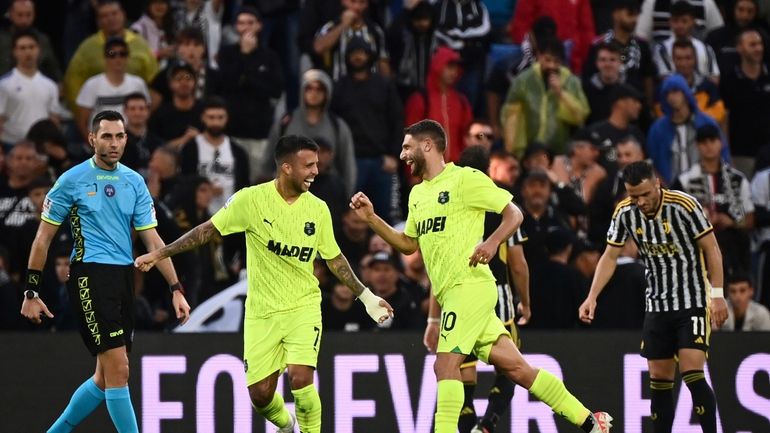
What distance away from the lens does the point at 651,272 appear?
12117 millimetres

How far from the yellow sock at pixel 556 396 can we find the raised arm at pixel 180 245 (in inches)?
97.9

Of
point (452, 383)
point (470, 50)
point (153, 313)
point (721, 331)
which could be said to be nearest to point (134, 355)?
point (153, 313)

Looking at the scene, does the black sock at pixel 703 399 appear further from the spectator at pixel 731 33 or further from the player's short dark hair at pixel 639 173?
the spectator at pixel 731 33

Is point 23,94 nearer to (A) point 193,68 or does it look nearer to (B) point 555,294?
(A) point 193,68

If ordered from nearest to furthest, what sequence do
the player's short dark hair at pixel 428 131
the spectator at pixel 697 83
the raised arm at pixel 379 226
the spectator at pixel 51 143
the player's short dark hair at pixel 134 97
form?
the raised arm at pixel 379 226 → the player's short dark hair at pixel 428 131 → the spectator at pixel 51 143 → the player's short dark hair at pixel 134 97 → the spectator at pixel 697 83

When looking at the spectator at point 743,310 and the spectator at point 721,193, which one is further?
the spectator at point 721,193

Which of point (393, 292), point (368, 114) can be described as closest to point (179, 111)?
point (368, 114)

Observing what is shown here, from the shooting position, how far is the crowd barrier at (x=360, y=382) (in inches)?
534

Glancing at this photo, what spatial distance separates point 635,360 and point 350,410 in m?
2.44

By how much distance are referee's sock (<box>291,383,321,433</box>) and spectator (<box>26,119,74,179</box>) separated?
5.67 metres

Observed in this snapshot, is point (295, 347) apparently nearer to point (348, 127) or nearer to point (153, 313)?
point (153, 313)

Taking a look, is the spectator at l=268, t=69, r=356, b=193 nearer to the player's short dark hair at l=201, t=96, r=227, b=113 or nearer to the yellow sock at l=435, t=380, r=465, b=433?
the player's short dark hair at l=201, t=96, r=227, b=113

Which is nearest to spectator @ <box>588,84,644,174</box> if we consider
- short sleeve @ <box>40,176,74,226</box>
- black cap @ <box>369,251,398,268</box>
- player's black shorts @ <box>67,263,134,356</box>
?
black cap @ <box>369,251,398,268</box>

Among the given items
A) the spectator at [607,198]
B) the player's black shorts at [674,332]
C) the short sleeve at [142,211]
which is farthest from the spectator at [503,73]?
the short sleeve at [142,211]
